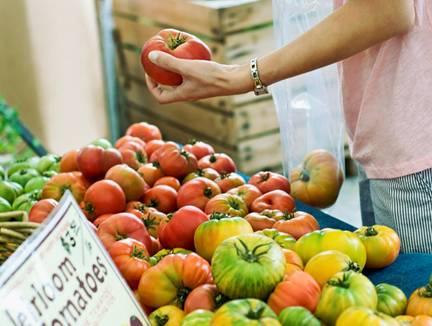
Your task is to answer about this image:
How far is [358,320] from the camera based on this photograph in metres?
1.02

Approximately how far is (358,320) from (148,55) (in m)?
0.83

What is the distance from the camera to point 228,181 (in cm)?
180

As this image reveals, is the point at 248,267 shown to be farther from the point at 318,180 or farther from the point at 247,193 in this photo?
the point at 318,180

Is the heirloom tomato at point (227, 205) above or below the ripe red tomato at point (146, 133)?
below

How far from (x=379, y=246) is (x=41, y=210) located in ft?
2.30

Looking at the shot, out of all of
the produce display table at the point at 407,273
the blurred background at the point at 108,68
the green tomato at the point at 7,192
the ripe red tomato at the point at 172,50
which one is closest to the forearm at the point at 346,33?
the ripe red tomato at the point at 172,50

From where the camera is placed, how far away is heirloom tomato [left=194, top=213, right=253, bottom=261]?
1.33 m

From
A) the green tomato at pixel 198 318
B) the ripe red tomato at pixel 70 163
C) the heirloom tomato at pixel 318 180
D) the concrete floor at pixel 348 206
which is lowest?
the concrete floor at pixel 348 206

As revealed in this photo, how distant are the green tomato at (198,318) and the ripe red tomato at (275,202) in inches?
21.4

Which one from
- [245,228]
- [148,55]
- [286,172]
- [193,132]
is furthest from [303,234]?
[193,132]

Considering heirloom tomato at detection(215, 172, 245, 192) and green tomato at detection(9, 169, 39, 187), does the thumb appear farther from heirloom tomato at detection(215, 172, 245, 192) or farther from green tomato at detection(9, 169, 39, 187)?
green tomato at detection(9, 169, 39, 187)

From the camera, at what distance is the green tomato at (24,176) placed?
2.00 m

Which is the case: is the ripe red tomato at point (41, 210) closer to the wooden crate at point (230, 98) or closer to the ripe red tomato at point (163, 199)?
the ripe red tomato at point (163, 199)

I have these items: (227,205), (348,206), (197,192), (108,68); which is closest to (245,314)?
(227,205)
